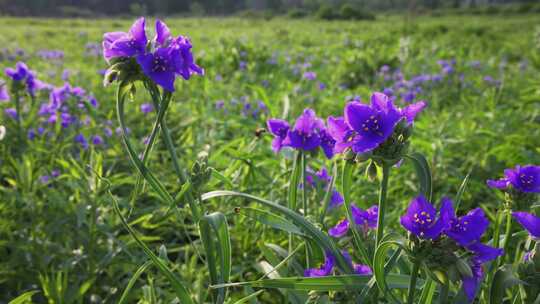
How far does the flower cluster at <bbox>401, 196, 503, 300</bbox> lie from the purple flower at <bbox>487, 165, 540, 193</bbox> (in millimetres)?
228

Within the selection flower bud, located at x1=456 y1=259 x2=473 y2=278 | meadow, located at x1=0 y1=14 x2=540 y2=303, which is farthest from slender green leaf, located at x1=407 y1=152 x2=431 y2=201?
flower bud, located at x1=456 y1=259 x2=473 y2=278

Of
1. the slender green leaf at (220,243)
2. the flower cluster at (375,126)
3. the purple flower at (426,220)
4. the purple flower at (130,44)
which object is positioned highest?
the purple flower at (130,44)

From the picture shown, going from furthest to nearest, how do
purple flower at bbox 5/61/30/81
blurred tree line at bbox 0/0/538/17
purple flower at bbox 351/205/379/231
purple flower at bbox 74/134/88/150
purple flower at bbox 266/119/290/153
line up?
blurred tree line at bbox 0/0/538/17 < purple flower at bbox 74/134/88/150 < purple flower at bbox 5/61/30/81 < purple flower at bbox 266/119/290/153 < purple flower at bbox 351/205/379/231

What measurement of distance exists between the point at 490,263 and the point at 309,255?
0.37 meters

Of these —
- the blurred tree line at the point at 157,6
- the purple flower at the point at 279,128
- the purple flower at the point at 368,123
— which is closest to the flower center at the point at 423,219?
the purple flower at the point at 368,123

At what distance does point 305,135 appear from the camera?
1.00m

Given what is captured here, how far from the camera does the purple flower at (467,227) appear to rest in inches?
24.3

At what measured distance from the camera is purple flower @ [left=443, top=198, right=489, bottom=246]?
62 centimetres

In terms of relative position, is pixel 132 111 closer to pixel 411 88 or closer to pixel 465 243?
pixel 411 88

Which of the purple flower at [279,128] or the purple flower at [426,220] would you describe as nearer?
the purple flower at [426,220]

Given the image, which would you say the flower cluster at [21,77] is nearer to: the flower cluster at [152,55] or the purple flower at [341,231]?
the flower cluster at [152,55]

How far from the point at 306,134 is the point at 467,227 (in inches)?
17.7

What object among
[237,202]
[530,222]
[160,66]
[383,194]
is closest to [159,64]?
[160,66]

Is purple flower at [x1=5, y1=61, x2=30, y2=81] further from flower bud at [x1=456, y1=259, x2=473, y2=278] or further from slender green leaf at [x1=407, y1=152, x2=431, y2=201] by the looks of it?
flower bud at [x1=456, y1=259, x2=473, y2=278]
